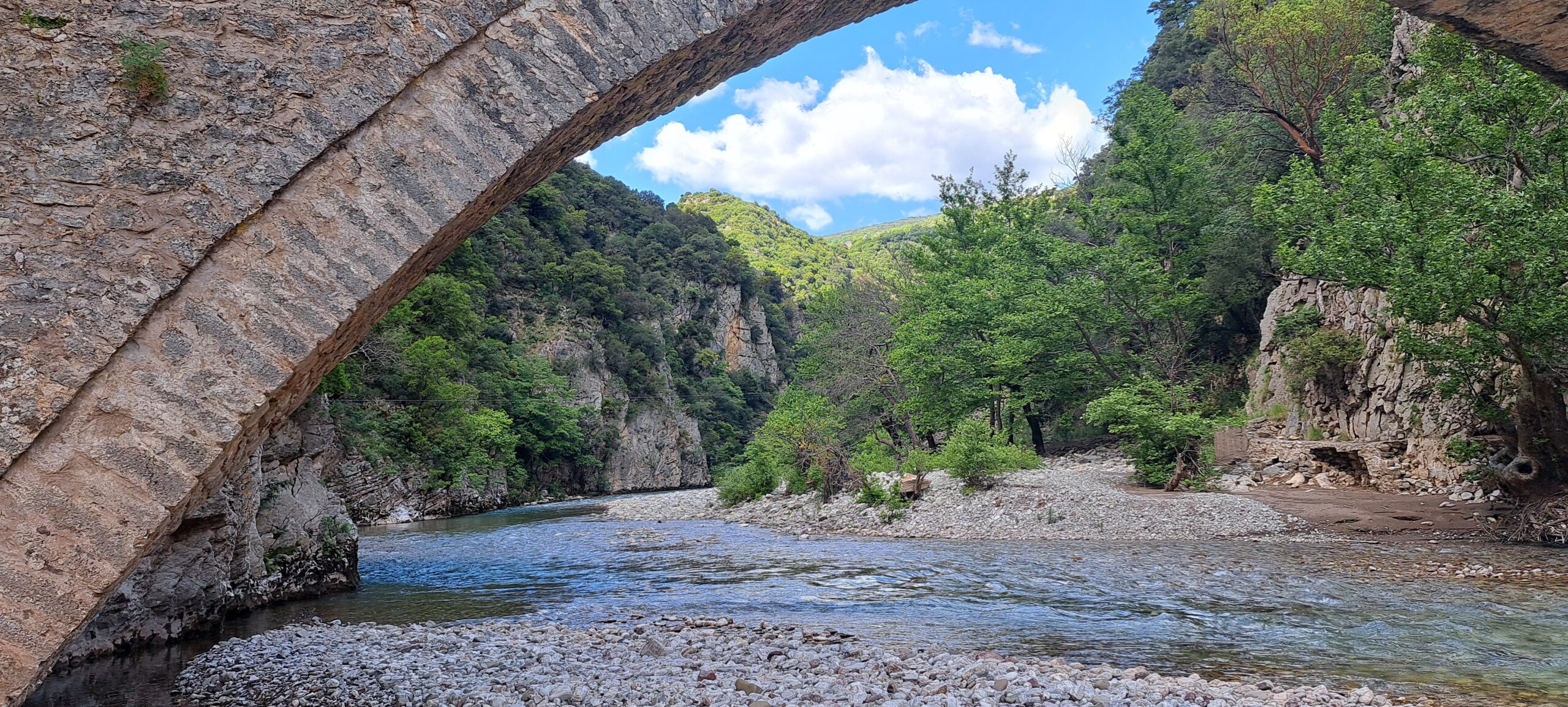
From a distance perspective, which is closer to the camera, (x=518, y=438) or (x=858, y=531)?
(x=858, y=531)

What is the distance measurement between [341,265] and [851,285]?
27.8 meters

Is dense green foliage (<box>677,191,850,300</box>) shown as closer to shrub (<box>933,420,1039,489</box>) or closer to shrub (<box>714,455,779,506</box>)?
shrub (<box>714,455,779,506</box>)

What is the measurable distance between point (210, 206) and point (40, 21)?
106cm

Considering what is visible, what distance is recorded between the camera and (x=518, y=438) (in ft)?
120

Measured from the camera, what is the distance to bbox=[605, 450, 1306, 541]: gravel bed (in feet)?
42.1

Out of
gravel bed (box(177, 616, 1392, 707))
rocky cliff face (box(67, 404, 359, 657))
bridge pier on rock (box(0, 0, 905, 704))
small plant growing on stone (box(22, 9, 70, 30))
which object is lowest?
gravel bed (box(177, 616, 1392, 707))

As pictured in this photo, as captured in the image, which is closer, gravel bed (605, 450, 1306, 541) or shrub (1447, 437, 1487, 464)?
shrub (1447, 437, 1487, 464)

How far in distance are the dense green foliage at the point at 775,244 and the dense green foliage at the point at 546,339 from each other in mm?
10968

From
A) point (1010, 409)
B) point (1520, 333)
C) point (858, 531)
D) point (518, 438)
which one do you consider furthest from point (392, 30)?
point (518, 438)

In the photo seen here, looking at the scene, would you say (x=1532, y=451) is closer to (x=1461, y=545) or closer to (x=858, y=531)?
(x=1461, y=545)

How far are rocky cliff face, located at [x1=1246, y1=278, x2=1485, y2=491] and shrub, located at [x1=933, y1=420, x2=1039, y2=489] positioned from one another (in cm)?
619

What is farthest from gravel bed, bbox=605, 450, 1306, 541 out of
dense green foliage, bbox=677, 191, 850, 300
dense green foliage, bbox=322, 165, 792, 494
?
dense green foliage, bbox=677, 191, 850, 300

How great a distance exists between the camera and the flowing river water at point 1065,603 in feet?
17.4

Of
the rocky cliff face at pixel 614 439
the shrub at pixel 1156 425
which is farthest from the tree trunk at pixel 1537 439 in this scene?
the rocky cliff face at pixel 614 439
